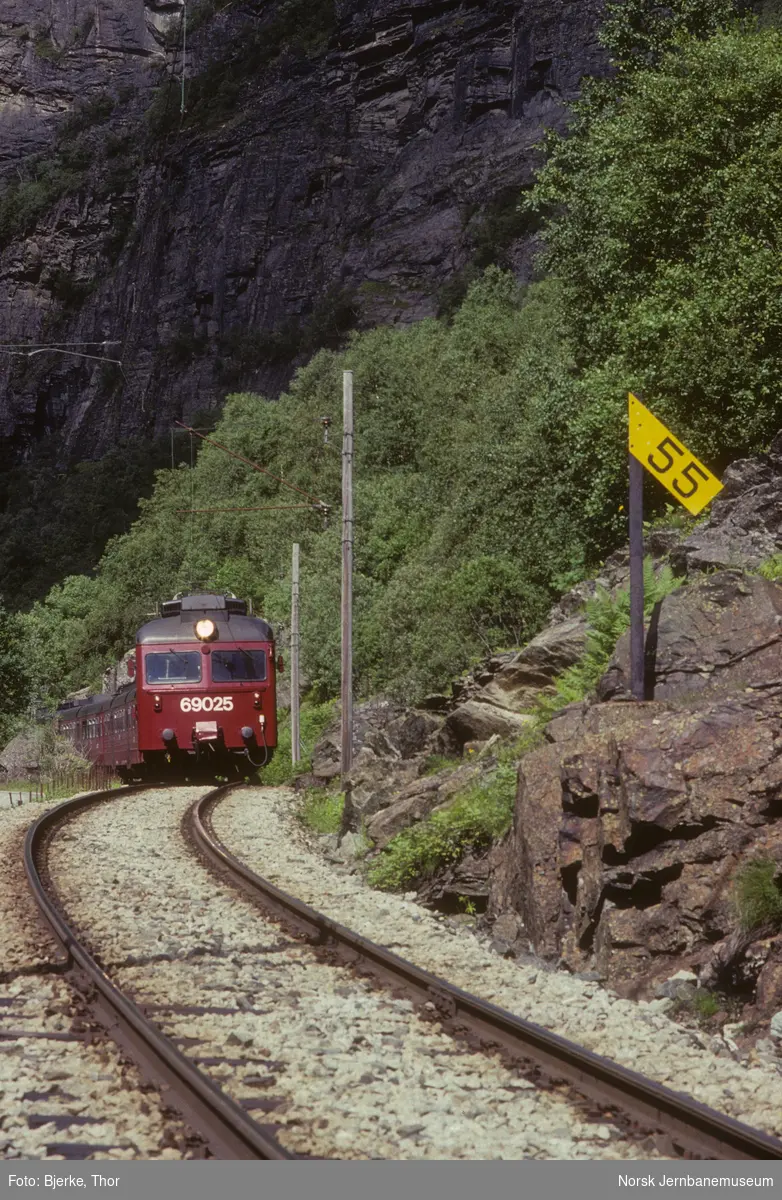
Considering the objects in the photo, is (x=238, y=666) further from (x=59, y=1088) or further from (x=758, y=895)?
(x=59, y=1088)

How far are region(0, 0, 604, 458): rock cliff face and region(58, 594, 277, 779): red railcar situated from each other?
50.1m

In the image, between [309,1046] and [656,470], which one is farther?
[656,470]

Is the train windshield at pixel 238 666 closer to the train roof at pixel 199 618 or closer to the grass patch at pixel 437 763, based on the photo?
the train roof at pixel 199 618

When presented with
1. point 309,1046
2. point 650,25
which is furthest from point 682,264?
point 309,1046

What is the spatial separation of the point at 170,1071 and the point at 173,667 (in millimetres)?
21548

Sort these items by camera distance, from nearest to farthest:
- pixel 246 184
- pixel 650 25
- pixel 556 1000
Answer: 1. pixel 556 1000
2. pixel 650 25
3. pixel 246 184

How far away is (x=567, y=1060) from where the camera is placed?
7129 millimetres

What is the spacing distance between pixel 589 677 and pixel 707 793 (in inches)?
189

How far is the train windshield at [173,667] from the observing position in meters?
28.1

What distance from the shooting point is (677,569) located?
637 inches

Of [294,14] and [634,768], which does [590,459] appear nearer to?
[634,768]

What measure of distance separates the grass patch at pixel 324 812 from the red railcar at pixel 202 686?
5.64 meters

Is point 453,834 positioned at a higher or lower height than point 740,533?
lower
